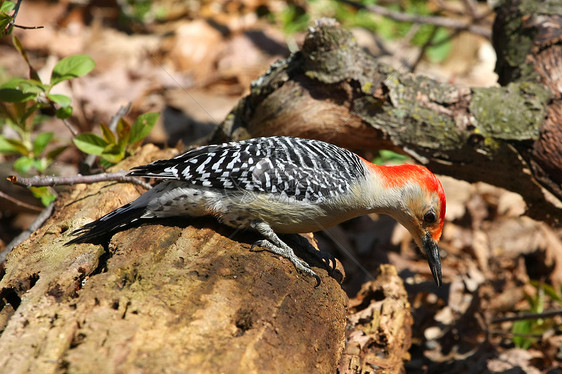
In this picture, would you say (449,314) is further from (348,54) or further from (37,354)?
(37,354)

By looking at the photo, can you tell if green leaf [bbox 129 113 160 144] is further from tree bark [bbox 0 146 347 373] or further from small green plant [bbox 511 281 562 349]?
small green plant [bbox 511 281 562 349]

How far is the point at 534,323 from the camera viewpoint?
4.75m

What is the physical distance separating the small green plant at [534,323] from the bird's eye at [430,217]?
1.68m

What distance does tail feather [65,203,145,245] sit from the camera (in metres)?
3.18

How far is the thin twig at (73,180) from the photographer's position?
3215 millimetres

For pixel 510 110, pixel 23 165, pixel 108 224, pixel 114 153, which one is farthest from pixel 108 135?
pixel 510 110

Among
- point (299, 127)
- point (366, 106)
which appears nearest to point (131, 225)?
point (299, 127)

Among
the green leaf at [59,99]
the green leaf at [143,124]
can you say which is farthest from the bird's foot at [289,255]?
the green leaf at [59,99]

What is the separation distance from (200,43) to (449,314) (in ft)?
16.8

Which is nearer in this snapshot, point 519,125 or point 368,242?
point 519,125

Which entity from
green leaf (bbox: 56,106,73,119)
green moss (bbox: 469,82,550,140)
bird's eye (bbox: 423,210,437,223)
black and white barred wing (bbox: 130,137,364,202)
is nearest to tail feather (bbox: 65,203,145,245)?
black and white barred wing (bbox: 130,137,364,202)

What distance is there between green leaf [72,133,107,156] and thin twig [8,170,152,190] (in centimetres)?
33

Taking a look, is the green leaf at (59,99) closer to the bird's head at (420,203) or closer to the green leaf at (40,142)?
the green leaf at (40,142)

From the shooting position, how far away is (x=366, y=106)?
4309 millimetres
